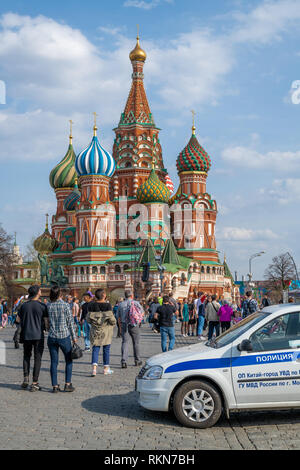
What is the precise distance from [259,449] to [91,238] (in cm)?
5814

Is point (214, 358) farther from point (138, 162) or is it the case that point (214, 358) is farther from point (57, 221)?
point (57, 221)

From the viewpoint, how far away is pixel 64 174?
77.8 m

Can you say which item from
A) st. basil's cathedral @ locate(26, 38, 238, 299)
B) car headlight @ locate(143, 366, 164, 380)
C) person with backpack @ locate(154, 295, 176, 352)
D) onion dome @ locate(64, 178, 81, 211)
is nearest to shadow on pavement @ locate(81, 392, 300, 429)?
car headlight @ locate(143, 366, 164, 380)

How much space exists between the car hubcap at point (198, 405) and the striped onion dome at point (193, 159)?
60859 millimetres

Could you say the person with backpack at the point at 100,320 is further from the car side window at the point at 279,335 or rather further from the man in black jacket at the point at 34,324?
the car side window at the point at 279,335

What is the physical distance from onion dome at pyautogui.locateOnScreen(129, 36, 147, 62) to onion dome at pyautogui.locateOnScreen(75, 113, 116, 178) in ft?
51.9

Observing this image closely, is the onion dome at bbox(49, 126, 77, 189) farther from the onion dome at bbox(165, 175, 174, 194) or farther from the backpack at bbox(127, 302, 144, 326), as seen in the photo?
the backpack at bbox(127, 302, 144, 326)

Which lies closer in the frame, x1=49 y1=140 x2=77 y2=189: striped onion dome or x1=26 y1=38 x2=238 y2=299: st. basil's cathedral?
x1=26 y1=38 x2=238 y2=299: st. basil's cathedral

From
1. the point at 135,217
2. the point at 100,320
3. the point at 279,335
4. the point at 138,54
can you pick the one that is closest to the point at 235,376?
the point at 279,335

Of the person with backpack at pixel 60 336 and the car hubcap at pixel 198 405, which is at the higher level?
the person with backpack at pixel 60 336

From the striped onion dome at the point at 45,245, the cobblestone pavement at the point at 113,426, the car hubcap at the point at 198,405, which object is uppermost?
the striped onion dome at the point at 45,245

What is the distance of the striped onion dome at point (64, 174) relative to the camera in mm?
77625

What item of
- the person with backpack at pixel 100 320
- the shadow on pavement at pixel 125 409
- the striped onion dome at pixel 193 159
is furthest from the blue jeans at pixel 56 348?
the striped onion dome at pixel 193 159

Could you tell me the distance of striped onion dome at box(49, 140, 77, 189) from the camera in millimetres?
77625
